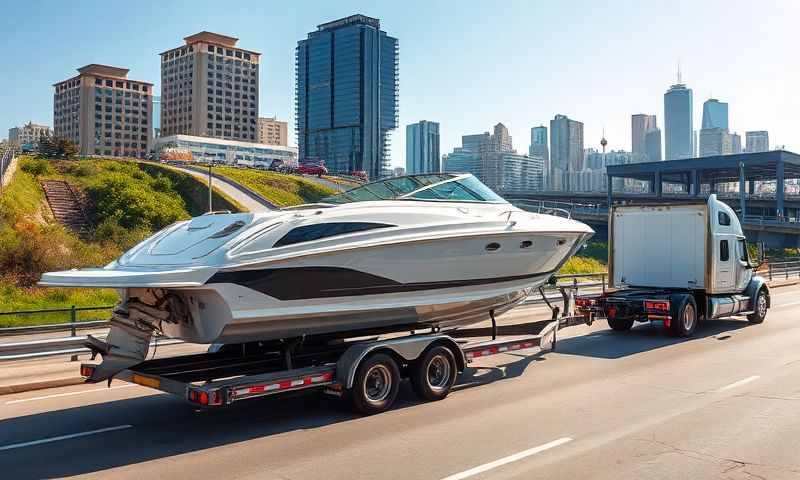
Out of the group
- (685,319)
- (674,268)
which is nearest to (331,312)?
(685,319)

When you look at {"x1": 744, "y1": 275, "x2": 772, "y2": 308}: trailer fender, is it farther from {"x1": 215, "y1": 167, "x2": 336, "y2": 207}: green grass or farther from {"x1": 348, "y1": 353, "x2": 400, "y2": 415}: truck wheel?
{"x1": 215, "y1": 167, "x2": 336, "y2": 207}: green grass

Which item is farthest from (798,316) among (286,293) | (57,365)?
(57,365)

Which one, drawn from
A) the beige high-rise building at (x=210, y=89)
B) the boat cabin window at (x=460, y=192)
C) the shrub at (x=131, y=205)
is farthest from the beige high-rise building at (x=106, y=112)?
the boat cabin window at (x=460, y=192)

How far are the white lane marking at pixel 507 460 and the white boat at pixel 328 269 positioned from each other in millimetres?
3063

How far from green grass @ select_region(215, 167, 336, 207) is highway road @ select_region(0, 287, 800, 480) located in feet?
138

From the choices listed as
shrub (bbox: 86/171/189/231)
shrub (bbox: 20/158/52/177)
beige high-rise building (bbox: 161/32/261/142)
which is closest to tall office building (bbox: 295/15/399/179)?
beige high-rise building (bbox: 161/32/261/142)

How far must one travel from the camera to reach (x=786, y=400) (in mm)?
9164

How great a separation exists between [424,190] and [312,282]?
2895 mm

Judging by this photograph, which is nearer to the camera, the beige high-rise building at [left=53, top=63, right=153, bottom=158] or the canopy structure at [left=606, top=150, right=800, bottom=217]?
the canopy structure at [left=606, top=150, right=800, bottom=217]

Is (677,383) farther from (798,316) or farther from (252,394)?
(798,316)

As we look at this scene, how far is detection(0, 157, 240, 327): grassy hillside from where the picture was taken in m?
24.9

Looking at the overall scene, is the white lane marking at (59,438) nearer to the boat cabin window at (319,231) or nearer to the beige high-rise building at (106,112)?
the boat cabin window at (319,231)

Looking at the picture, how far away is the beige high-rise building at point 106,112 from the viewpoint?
169500mm

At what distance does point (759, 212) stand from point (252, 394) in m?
108
